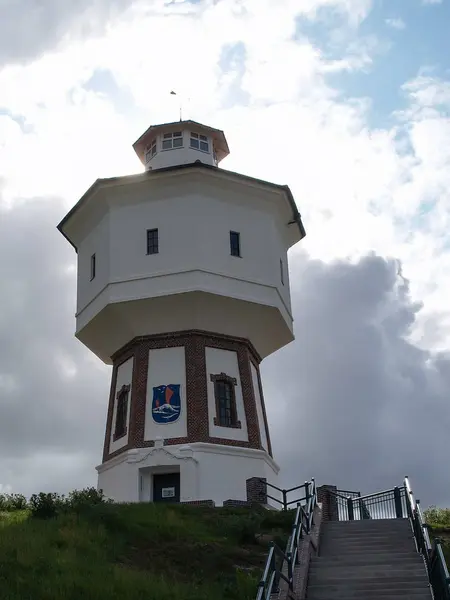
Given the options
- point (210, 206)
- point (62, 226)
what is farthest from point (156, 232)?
point (62, 226)

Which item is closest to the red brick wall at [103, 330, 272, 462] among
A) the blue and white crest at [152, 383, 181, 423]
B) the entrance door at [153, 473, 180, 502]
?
the blue and white crest at [152, 383, 181, 423]

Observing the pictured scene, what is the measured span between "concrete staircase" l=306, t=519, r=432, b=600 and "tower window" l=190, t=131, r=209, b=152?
1796cm

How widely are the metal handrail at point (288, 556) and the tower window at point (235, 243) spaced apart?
1030 cm

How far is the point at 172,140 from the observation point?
111ft

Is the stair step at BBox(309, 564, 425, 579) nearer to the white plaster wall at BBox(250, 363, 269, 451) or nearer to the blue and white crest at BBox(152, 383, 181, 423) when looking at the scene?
the blue and white crest at BBox(152, 383, 181, 423)

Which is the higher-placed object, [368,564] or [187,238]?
[187,238]

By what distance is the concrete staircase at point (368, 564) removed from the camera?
15.0 metres

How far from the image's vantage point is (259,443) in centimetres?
2847

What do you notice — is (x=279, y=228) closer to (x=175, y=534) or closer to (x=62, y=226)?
(x=62, y=226)

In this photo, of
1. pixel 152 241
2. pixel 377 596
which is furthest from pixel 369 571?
pixel 152 241

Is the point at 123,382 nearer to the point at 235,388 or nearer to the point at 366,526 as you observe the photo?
the point at 235,388

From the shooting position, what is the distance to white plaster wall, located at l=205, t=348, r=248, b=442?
2792cm

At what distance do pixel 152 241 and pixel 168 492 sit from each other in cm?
858

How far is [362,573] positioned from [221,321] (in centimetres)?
1393
